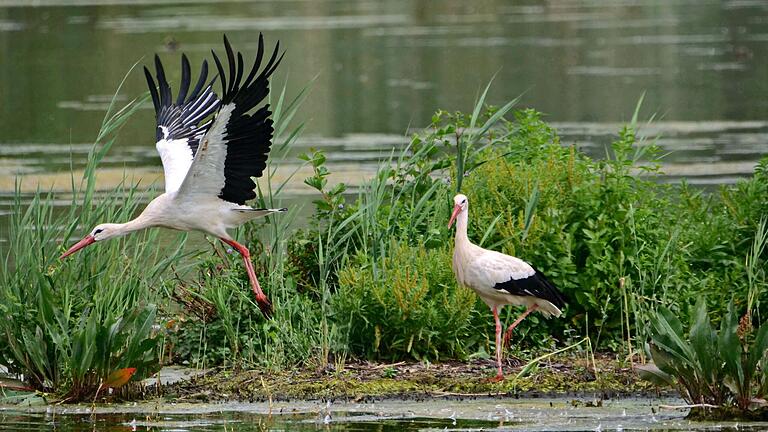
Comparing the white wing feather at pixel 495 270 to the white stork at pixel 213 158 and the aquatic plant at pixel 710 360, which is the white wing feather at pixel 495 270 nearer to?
the aquatic plant at pixel 710 360

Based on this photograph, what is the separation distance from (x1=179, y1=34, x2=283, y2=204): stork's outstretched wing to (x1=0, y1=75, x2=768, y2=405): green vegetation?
35 centimetres

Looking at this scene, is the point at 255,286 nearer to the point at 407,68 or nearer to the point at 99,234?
the point at 99,234

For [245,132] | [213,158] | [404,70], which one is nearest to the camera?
[245,132]

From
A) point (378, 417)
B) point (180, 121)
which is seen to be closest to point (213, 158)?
point (180, 121)

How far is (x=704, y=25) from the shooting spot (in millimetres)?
33406

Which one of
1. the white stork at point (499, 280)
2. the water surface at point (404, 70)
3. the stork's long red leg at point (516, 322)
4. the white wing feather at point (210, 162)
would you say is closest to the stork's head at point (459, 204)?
the white stork at point (499, 280)

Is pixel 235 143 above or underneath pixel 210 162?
above

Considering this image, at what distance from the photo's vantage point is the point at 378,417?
22.9 feet

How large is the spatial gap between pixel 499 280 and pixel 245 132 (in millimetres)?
1735

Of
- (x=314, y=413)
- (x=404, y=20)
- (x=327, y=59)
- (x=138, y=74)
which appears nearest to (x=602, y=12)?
(x=404, y=20)

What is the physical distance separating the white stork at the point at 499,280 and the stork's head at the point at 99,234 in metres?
2.03

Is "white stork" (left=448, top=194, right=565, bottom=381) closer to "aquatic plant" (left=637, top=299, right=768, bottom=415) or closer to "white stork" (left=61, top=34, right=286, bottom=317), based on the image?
"aquatic plant" (left=637, top=299, right=768, bottom=415)

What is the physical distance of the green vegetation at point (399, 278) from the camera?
25.3ft

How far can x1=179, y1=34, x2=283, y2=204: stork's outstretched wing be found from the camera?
7.91m
